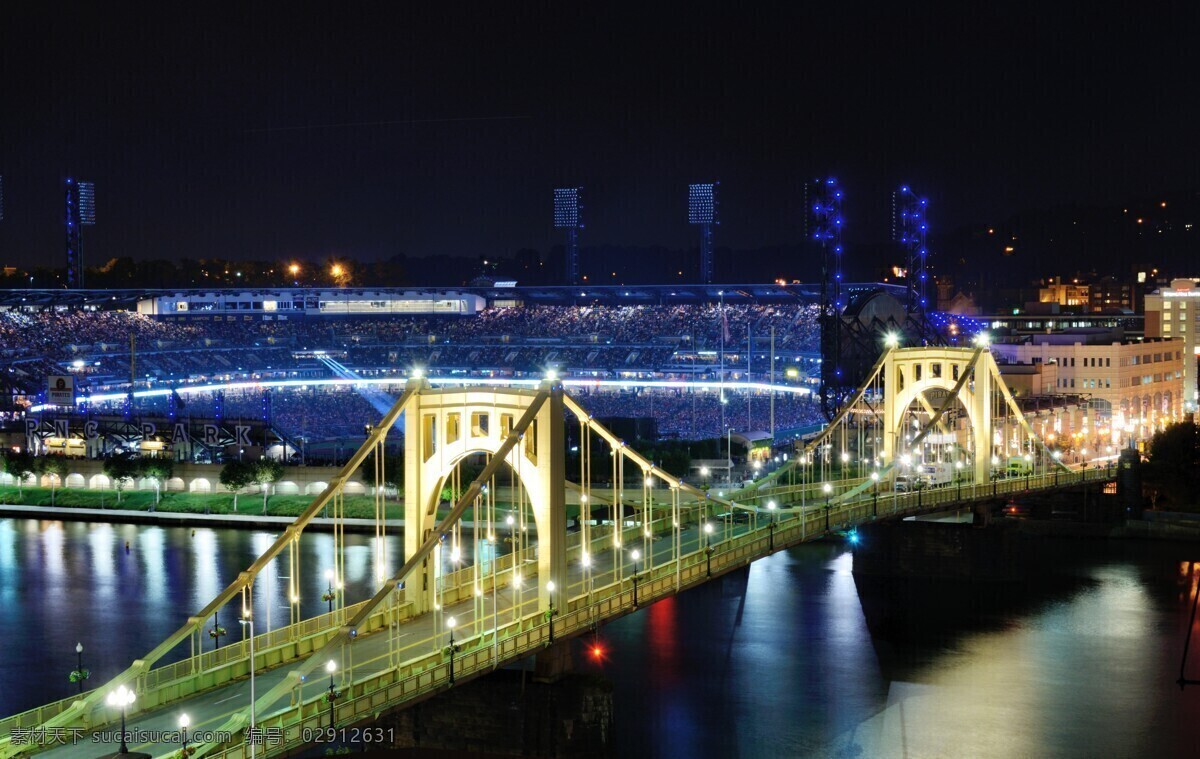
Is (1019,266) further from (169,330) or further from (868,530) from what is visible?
(868,530)

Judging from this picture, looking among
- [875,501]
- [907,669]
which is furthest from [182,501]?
[907,669]

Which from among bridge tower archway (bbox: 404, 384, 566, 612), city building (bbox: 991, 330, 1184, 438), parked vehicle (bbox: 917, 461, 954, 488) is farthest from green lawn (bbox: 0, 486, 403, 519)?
city building (bbox: 991, 330, 1184, 438)

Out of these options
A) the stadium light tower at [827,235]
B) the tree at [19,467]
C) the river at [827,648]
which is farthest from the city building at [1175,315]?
the tree at [19,467]

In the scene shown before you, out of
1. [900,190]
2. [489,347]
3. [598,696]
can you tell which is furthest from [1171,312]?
[598,696]

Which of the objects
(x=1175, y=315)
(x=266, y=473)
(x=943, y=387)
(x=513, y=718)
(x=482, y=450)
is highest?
(x=1175, y=315)

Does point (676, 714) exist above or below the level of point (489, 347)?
below

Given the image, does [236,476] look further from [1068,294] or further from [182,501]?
[1068,294]
